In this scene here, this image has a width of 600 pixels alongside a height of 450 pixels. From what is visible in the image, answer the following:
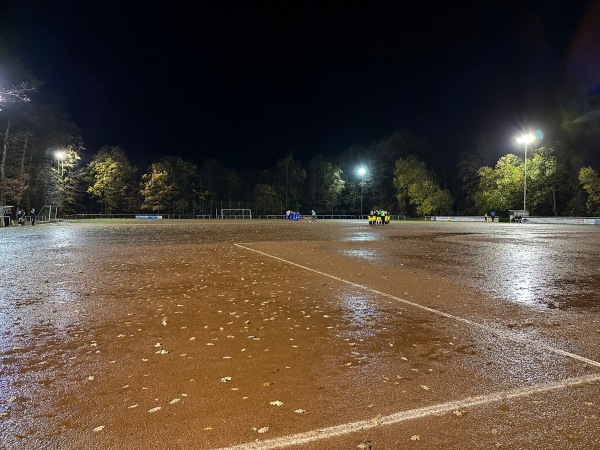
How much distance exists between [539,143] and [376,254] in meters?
50.2

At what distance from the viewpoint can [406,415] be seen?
11.6ft

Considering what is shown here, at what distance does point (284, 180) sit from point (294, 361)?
77.7 meters

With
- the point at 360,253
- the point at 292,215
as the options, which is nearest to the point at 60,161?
the point at 292,215

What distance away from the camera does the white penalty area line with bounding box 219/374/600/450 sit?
10.3 feet

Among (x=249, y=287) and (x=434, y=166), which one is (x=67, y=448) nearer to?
(x=249, y=287)

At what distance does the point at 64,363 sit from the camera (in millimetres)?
4695

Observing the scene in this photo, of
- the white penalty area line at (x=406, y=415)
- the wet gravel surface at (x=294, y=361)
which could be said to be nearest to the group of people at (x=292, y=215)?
the wet gravel surface at (x=294, y=361)

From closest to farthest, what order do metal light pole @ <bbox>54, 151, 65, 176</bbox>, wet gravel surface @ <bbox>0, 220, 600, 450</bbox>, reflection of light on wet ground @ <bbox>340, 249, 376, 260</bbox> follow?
1. wet gravel surface @ <bbox>0, 220, 600, 450</bbox>
2. reflection of light on wet ground @ <bbox>340, 249, 376, 260</bbox>
3. metal light pole @ <bbox>54, 151, 65, 176</bbox>

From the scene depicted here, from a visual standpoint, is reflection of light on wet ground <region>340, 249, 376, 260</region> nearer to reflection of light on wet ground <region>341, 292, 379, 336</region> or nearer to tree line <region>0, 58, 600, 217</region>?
reflection of light on wet ground <region>341, 292, 379, 336</region>

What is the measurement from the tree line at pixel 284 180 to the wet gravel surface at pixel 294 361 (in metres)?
37.1

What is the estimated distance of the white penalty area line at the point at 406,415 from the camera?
3.14 m

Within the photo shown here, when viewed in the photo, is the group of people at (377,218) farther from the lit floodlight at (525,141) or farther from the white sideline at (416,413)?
the white sideline at (416,413)

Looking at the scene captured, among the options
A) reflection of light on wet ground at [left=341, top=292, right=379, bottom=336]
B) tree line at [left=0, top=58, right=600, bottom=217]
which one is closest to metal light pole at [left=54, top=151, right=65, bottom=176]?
tree line at [left=0, top=58, right=600, bottom=217]

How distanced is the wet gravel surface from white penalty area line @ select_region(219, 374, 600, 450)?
0.03 metres
